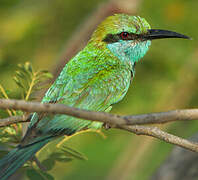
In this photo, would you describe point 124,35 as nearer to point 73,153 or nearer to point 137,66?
point 137,66

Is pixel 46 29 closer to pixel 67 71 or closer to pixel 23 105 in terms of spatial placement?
pixel 67 71

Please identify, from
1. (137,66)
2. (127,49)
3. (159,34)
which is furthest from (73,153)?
(137,66)

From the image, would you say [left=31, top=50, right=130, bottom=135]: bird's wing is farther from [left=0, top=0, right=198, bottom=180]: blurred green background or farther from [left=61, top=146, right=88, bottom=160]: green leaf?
[left=0, top=0, right=198, bottom=180]: blurred green background

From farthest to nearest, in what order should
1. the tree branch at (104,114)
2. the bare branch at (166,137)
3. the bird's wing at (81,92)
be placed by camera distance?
1. the bird's wing at (81,92)
2. the bare branch at (166,137)
3. the tree branch at (104,114)

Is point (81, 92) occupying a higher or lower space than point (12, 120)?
higher

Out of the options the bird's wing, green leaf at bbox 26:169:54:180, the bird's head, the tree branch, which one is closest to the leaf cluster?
green leaf at bbox 26:169:54:180

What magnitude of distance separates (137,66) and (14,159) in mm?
2072

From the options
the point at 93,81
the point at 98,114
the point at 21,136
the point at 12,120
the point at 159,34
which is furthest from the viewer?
the point at 159,34

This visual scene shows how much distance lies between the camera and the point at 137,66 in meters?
4.21

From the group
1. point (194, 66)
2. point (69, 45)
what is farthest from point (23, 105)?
point (194, 66)

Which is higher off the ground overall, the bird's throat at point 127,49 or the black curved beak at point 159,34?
the black curved beak at point 159,34

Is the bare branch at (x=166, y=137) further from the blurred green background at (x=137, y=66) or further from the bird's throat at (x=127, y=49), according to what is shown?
the blurred green background at (x=137, y=66)

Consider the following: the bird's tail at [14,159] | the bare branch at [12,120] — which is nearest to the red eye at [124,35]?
the bare branch at [12,120]

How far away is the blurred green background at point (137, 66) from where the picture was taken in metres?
4.08
